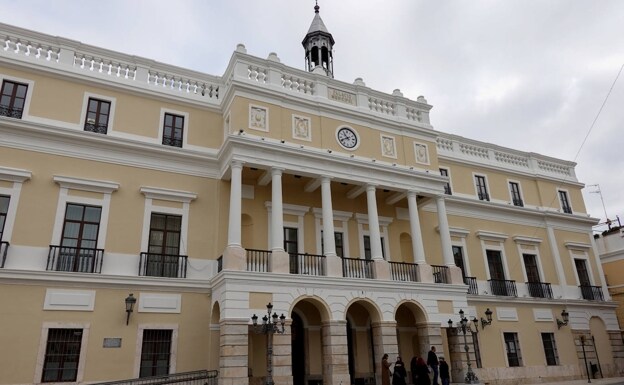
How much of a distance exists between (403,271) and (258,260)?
563cm

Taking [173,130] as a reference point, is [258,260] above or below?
below

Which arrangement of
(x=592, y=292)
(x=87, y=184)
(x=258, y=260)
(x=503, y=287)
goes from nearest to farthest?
(x=87, y=184)
(x=258, y=260)
(x=503, y=287)
(x=592, y=292)

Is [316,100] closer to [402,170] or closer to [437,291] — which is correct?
[402,170]

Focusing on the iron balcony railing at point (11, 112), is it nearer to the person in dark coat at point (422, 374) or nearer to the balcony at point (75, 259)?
the balcony at point (75, 259)

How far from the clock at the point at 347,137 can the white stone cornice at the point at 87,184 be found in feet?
26.6

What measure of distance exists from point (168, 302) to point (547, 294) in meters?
17.2

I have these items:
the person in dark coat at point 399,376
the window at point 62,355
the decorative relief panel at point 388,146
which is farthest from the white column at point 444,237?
the window at point 62,355

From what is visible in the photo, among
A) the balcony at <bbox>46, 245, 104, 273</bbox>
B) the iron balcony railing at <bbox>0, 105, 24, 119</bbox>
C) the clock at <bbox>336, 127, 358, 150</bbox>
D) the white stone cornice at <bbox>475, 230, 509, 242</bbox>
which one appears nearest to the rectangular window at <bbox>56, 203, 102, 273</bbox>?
the balcony at <bbox>46, 245, 104, 273</bbox>

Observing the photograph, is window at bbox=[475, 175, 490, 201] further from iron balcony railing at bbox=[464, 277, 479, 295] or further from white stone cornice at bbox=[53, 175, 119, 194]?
white stone cornice at bbox=[53, 175, 119, 194]

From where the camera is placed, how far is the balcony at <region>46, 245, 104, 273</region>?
44.4 feet

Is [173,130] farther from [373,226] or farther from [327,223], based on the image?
[373,226]

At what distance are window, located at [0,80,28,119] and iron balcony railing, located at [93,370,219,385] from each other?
864 cm

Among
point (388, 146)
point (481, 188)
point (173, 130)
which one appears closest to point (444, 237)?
point (388, 146)

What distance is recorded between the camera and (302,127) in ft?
56.8
